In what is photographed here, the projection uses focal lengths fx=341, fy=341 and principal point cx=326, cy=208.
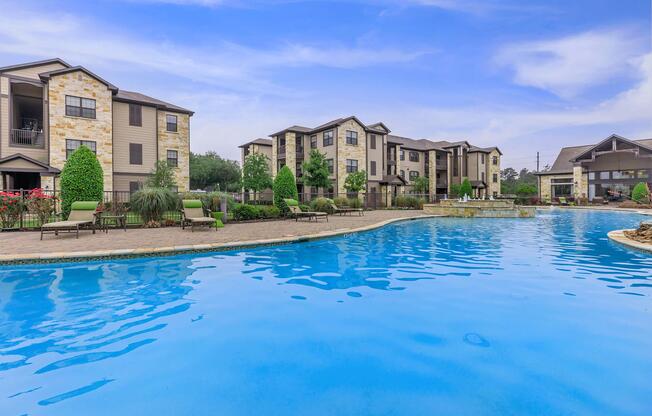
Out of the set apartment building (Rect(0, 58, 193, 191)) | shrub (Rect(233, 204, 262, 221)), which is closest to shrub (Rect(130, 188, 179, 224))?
shrub (Rect(233, 204, 262, 221))

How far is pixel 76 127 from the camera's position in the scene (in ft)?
69.6

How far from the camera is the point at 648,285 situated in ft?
18.2

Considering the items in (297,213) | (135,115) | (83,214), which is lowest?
(297,213)

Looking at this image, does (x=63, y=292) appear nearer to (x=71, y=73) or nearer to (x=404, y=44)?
(x=404, y=44)

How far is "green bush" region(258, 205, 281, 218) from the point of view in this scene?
16781mm

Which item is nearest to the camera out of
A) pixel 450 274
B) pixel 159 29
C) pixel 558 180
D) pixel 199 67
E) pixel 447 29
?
pixel 450 274

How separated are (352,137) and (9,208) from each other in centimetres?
2613

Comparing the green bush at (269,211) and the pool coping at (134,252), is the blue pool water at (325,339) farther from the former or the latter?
the green bush at (269,211)

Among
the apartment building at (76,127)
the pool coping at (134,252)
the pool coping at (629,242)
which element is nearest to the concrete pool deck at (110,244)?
the pool coping at (134,252)

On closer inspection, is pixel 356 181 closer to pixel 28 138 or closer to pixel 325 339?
pixel 28 138

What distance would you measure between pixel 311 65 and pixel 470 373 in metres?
19.5

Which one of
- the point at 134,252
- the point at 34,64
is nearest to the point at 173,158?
the point at 34,64

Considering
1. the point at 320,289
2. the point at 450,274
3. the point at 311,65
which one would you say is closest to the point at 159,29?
the point at 311,65

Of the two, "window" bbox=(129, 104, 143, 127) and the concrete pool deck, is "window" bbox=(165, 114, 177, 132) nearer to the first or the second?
"window" bbox=(129, 104, 143, 127)
